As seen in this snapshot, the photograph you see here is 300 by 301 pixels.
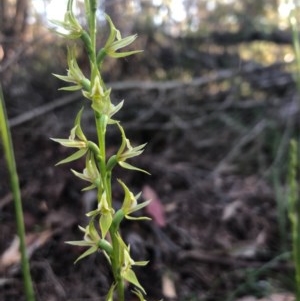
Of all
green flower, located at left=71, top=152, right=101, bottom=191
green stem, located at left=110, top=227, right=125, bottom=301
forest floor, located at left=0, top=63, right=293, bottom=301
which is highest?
green flower, located at left=71, top=152, right=101, bottom=191

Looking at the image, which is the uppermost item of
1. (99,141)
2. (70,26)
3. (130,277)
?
(70,26)

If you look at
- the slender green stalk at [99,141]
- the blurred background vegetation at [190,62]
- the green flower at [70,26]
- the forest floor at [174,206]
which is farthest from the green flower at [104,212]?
the blurred background vegetation at [190,62]

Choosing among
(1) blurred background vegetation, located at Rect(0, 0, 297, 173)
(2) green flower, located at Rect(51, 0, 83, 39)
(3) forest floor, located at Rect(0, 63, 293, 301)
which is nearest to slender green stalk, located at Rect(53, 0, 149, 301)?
(2) green flower, located at Rect(51, 0, 83, 39)

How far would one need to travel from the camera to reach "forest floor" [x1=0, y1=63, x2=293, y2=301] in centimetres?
188

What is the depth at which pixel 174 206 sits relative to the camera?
2561 millimetres

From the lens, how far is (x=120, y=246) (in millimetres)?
832

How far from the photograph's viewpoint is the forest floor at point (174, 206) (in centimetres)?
188

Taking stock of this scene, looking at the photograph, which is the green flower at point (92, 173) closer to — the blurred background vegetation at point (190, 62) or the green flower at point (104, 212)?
the green flower at point (104, 212)

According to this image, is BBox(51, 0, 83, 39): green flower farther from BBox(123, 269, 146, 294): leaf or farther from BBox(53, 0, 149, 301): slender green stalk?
BBox(123, 269, 146, 294): leaf

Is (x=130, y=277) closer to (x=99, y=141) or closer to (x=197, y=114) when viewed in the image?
(x=99, y=141)

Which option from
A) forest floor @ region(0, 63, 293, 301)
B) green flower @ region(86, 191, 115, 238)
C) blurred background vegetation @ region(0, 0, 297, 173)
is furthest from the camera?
blurred background vegetation @ region(0, 0, 297, 173)

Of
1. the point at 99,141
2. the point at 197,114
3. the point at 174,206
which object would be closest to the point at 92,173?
the point at 99,141

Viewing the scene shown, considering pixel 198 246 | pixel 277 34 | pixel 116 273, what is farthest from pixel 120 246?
pixel 277 34

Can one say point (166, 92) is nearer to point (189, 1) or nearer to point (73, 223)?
point (189, 1)
